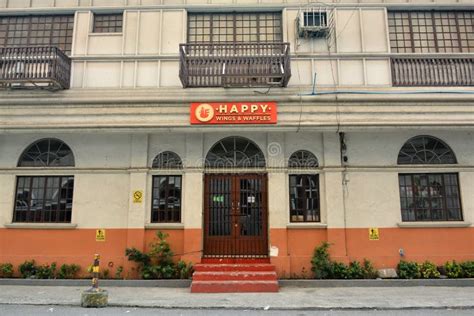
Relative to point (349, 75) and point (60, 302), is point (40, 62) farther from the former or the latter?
point (349, 75)

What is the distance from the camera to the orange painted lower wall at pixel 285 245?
10.6m

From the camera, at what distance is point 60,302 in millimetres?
8430

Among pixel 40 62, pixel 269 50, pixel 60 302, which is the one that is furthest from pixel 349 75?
pixel 60 302

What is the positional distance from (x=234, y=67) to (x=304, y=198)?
444 centimetres

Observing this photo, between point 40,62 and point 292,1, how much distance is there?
7741mm

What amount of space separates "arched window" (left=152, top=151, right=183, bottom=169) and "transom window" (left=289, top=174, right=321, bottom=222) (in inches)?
138

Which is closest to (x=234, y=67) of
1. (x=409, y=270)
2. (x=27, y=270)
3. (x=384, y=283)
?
(x=384, y=283)

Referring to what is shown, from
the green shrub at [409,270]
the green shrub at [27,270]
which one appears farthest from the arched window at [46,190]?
the green shrub at [409,270]

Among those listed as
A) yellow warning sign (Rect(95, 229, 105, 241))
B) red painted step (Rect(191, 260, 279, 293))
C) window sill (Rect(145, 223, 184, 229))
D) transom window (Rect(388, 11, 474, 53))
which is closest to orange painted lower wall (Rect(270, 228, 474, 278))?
red painted step (Rect(191, 260, 279, 293))

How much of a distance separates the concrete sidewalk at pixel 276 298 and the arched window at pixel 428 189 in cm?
221

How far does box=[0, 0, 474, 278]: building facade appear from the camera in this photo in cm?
1020

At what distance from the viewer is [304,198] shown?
11.1 m

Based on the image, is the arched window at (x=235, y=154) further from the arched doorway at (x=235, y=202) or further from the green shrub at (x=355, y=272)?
the green shrub at (x=355, y=272)

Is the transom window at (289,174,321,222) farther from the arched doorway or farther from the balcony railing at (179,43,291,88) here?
the balcony railing at (179,43,291,88)
